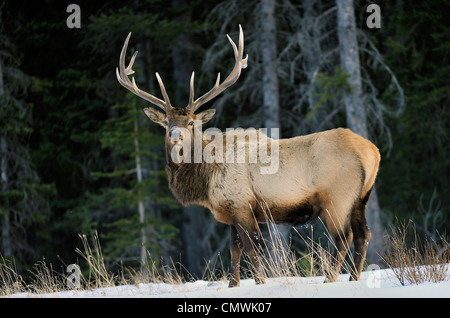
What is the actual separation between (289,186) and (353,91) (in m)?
6.32

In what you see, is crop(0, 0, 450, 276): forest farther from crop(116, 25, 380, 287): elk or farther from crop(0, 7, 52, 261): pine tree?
crop(116, 25, 380, 287): elk

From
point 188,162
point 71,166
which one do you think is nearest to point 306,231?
point 71,166

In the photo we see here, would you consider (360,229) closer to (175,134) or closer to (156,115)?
(175,134)

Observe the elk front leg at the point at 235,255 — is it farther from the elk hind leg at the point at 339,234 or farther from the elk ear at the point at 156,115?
the elk ear at the point at 156,115

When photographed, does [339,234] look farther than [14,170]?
No

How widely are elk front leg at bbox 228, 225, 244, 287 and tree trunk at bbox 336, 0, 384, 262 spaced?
231 inches

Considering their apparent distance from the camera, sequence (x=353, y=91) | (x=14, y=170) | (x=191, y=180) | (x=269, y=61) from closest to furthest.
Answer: (x=191, y=180) < (x=353, y=91) < (x=269, y=61) < (x=14, y=170)

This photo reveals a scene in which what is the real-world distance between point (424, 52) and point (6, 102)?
40.6 ft

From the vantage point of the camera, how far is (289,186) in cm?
750

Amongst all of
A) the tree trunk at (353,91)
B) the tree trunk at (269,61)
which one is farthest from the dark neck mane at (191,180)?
the tree trunk at (269,61)

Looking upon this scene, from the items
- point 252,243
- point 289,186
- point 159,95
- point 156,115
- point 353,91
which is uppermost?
point 159,95

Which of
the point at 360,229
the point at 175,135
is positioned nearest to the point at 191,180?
the point at 175,135

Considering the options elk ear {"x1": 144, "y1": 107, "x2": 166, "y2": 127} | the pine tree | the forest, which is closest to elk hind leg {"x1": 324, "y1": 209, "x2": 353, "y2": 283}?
elk ear {"x1": 144, "y1": 107, "x2": 166, "y2": 127}

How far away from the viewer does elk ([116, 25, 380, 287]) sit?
7176 millimetres
